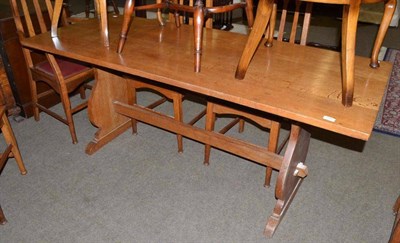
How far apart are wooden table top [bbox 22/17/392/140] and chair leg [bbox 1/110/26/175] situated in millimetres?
452

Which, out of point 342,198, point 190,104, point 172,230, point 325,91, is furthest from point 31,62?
point 342,198

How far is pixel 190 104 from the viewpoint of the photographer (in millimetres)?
2773

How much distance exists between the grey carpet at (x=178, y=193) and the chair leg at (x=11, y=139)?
69mm

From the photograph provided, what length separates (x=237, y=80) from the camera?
1.36m

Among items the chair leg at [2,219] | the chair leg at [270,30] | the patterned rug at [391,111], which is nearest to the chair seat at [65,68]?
the chair leg at [2,219]

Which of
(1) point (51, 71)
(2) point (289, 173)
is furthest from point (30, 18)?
(2) point (289, 173)

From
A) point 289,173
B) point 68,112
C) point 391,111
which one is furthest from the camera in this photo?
point 391,111

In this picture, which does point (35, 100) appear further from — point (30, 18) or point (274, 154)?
point (274, 154)

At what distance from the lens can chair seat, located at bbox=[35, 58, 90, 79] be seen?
219 cm

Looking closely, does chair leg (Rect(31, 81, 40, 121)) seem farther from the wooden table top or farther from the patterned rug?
the patterned rug

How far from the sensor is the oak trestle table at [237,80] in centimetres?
117

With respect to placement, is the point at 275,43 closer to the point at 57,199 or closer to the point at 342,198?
the point at 342,198

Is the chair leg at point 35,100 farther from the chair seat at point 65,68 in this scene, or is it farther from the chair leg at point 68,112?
the chair leg at point 68,112

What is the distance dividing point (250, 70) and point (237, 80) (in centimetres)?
11
